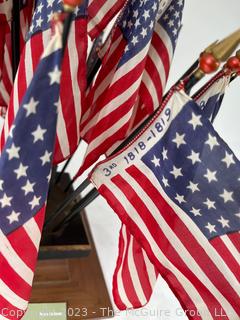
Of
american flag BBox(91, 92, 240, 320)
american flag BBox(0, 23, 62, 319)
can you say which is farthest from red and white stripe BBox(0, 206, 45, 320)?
american flag BBox(91, 92, 240, 320)

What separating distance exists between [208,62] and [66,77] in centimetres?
23

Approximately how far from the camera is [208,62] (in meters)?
0.51

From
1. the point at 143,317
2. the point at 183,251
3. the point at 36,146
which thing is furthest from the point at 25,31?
the point at 143,317

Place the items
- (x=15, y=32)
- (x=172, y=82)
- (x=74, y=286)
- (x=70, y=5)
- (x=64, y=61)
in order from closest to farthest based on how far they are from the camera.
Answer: (x=70, y=5) → (x=64, y=61) → (x=15, y=32) → (x=74, y=286) → (x=172, y=82)

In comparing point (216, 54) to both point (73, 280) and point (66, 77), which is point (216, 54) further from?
point (73, 280)

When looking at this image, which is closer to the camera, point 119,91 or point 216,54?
point 216,54

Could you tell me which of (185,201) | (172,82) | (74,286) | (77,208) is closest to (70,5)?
(185,201)

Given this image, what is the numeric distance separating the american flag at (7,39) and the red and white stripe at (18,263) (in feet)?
1.12

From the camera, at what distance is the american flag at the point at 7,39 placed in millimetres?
736

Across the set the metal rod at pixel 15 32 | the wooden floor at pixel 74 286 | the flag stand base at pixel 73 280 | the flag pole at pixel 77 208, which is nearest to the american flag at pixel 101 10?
the metal rod at pixel 15 32

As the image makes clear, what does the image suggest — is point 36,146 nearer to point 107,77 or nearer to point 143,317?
point 107,77

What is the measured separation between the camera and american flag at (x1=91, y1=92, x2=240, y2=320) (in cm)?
57

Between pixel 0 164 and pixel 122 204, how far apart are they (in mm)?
204

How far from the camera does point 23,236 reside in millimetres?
594
